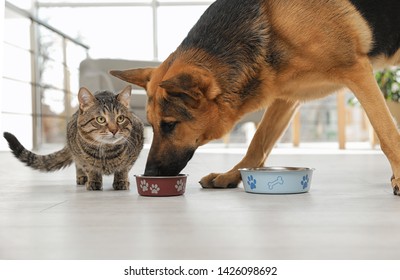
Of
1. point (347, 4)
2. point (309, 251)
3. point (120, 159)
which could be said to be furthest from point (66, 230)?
point (347, 4)

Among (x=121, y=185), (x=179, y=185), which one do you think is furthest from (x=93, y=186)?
(x=179, y=185)

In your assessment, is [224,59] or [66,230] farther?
[224,59]

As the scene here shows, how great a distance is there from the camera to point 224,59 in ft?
6.76

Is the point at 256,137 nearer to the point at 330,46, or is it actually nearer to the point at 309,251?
the point at 330,46

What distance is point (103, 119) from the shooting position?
2.23 m

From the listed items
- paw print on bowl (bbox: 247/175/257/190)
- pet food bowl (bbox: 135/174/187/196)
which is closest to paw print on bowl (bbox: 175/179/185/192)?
pet food bowl (bbox: 135/174/187/196)

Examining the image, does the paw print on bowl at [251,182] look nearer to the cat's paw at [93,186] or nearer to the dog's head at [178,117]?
the dog's head at [178,117]

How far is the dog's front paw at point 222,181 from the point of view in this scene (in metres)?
2.35

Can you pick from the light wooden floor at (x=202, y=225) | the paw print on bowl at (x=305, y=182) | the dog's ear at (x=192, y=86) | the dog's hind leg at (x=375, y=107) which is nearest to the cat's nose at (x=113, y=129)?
the light wooden floor at (x=202, y=225)

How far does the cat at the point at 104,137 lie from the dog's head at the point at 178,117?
26cm

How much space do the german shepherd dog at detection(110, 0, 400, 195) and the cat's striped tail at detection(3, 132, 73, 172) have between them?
2.41 feet

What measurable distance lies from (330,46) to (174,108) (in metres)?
0.68

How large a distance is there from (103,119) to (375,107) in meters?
1.16

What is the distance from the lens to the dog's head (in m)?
1.97
